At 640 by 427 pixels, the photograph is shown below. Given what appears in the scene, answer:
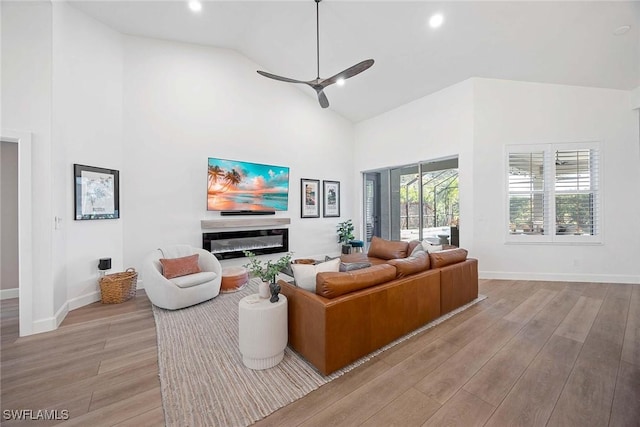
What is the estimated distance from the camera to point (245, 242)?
5.18 m

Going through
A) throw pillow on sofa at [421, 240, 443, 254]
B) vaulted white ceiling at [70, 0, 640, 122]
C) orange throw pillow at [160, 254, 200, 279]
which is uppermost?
vaulted white ceiling at [70, 0, 640, 122]

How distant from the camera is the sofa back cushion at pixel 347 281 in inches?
81.9

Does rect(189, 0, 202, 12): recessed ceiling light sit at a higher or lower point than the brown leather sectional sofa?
higher

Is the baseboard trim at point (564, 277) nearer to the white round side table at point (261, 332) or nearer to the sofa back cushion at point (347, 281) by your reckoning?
the sofa back cushion at point (347, 281)

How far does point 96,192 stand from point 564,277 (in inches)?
305

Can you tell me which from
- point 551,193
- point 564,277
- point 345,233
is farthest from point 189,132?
point 564,277

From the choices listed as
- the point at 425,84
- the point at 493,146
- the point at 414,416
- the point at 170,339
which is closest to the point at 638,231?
the point at 493,146

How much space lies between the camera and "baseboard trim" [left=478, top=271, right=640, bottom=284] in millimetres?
4227

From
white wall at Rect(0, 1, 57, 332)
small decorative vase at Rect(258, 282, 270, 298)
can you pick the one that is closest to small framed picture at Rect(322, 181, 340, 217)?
small decorative vase at Rect(258, 282, 270, 298)

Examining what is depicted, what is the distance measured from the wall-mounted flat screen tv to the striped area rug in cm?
254

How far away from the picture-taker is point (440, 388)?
1.87m

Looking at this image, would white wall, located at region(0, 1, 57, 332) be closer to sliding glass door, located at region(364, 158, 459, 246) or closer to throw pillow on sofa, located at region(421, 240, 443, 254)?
throw pillow on sofa, located at region(421, 240, 443, 254)

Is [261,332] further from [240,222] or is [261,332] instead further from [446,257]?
[240,222]

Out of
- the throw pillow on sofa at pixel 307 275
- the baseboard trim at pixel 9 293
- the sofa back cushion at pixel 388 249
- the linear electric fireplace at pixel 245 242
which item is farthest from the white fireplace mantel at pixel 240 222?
the throw pillow on sofa at pixel 307 275
